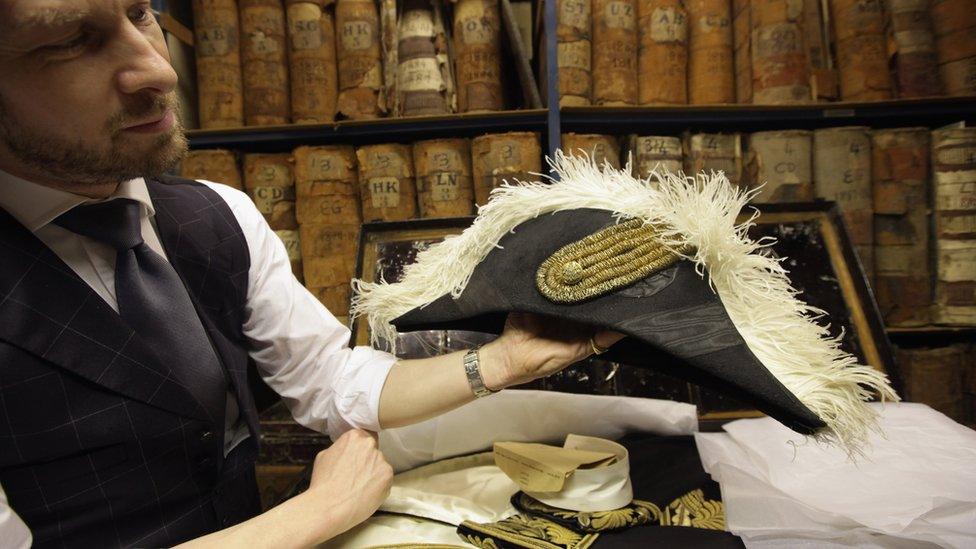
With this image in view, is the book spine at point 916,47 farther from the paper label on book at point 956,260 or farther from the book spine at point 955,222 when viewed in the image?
the paper label on book at point 956,260

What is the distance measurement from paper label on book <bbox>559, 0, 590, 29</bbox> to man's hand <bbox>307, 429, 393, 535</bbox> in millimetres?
1588

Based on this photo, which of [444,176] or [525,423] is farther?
[444,176]

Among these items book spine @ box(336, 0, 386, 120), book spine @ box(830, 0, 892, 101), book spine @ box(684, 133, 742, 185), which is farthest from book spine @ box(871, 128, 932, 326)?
book spine @ box(336, 0, 386, 120)

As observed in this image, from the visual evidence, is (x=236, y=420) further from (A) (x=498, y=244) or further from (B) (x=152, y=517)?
(A) (x=498, y=244)

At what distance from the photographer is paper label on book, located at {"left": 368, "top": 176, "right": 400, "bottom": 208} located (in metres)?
1.87

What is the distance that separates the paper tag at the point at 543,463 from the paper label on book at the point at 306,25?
1660 mm

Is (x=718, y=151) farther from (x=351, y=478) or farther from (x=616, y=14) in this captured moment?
(x=351, y=478)

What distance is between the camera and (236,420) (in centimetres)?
96

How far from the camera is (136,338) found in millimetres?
723

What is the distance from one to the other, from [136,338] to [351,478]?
40cm

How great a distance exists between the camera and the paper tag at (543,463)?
93 centimetres

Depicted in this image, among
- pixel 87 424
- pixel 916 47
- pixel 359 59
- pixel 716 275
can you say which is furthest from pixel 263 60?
pixel 916 47

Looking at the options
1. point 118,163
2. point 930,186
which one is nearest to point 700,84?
point 930,186

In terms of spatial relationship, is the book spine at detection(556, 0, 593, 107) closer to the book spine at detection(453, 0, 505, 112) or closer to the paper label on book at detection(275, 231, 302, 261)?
the book spine at detection(453, 0, 505, 112)
